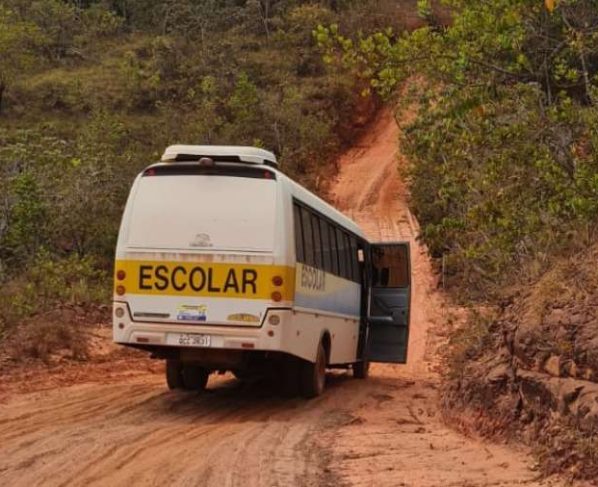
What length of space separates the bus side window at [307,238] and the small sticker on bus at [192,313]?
169 cm

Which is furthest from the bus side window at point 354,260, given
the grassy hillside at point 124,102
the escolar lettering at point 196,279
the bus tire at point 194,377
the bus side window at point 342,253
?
the grassy hillside at point 124,102

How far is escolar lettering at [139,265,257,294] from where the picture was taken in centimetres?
1119

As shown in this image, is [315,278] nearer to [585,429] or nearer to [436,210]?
[585,429]

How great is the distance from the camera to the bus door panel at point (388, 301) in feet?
55.3

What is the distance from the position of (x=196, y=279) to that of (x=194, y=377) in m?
2.81

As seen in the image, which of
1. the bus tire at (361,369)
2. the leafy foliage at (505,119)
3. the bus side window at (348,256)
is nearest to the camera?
the leafy foliage at (505,119)

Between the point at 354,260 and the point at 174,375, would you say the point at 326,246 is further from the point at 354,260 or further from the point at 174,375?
the point at 174,375

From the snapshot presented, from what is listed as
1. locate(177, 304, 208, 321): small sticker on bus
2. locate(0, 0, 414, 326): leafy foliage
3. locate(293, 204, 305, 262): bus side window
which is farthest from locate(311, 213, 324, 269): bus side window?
locate(0, 0, 414, 326): leafy foliage

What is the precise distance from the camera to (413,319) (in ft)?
80.9

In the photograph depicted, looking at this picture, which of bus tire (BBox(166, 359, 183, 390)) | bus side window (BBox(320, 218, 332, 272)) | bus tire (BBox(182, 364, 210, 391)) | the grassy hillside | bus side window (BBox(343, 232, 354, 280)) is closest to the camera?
bus tire (BBox(166, 359, 183, 390))

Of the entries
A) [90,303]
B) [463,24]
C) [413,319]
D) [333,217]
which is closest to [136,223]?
[333,217]

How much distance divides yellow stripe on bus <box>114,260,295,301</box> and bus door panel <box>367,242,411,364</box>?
18.7 ft

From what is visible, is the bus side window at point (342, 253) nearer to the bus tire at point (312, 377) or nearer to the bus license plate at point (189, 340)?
the bus tire at point (312, 377)

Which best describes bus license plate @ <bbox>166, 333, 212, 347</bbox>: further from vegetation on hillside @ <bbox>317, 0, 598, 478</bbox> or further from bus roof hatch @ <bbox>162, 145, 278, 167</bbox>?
vegetation on hillside @ <bbox>317, 0, 598, 478</bbox>
